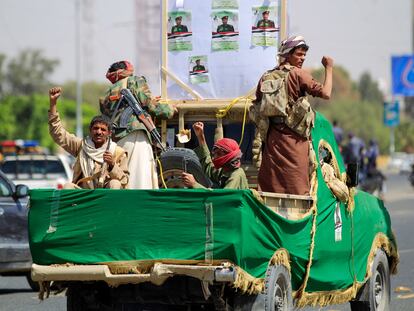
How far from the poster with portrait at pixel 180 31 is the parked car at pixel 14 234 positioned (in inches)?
132

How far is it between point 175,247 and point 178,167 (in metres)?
1.59

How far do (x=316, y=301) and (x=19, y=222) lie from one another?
6.11 metres

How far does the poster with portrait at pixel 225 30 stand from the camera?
1164cm

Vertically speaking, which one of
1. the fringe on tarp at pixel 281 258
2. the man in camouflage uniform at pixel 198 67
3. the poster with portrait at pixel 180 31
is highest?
the poster with portrait at pixel 180 31

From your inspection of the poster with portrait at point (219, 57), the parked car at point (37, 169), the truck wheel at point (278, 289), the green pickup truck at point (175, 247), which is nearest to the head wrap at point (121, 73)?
the poster with portrait at point (219, 57)

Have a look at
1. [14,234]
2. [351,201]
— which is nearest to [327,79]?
[351,201]

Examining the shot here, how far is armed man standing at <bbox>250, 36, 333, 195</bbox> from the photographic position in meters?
9.25

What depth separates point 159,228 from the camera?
8.23 metres

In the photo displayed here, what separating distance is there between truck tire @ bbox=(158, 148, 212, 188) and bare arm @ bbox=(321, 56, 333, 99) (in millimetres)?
1127

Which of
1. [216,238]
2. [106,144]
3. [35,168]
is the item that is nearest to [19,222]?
[106,144]

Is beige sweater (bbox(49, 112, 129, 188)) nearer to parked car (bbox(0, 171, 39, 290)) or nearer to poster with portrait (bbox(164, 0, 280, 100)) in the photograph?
poster with portrait (bbox(164, 0, 280, 100))

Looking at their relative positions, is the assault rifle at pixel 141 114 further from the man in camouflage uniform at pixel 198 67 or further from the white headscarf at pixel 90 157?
the man in camouflage uniform at pixel 198 67

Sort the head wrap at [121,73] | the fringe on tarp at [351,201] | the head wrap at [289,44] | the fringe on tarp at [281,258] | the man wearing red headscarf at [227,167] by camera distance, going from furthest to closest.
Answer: the head wrap at [121,73] → the fringe on tarp at [351,201] → the head wrap at [289,44] → the man wearing red headscarf at [227,167] → the fringe on tarp at [281,258]

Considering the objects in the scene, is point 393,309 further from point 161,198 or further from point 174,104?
point 161,198
